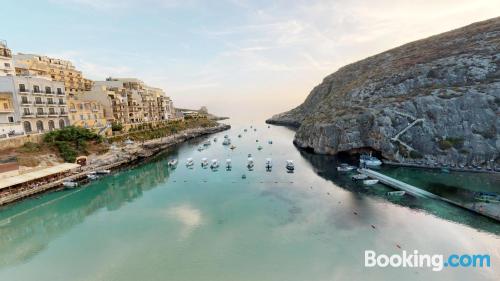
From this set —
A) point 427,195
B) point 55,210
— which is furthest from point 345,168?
point 55,210

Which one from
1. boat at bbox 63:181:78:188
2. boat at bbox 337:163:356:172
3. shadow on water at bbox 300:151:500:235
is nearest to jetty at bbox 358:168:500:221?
shadow on water at bbox 300:151:500:235

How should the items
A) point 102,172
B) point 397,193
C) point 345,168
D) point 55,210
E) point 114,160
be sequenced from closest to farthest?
1. point 55,210
2. point 397,193
3. point 345,168
4. point 102,172
5. point 114,160

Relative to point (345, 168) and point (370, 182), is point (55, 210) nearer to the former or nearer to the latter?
point (370, 182)

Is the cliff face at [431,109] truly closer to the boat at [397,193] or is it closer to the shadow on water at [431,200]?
the shadow on water at [431,200]

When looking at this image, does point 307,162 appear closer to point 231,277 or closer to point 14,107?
point 231,277

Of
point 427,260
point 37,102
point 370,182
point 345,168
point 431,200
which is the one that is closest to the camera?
point 427,260

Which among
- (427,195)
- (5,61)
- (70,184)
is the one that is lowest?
(427,195)

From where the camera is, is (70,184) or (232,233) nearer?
(232,233)
